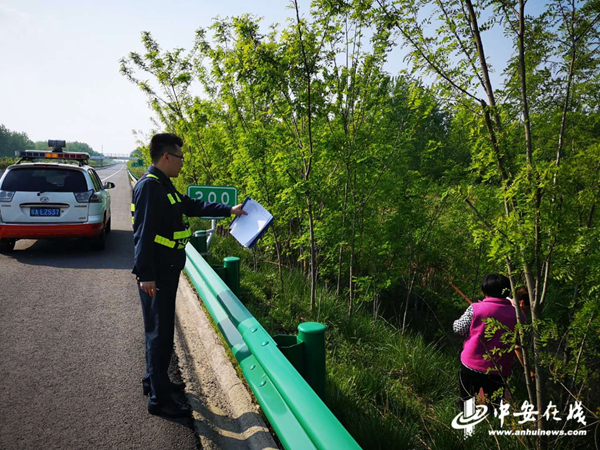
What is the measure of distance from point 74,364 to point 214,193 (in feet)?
8.43

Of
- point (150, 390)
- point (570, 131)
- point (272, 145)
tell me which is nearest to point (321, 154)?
point (272, 145)

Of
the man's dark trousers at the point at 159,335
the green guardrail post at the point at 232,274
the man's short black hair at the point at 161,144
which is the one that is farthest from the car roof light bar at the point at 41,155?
the man's dark trousers at the point at 159,335

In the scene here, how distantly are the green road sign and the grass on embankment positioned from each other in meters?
1.48

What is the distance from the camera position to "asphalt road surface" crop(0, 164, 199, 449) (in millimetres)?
2553

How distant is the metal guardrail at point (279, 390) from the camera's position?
5.15 feet

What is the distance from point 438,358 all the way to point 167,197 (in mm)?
3799

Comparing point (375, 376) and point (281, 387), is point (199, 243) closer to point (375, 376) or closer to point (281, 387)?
point (375, 376)

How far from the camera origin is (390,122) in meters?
5.63

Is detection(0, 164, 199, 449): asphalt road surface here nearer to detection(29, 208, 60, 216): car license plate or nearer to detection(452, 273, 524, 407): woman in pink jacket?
detection(29, 208, 60, 216): car license plate

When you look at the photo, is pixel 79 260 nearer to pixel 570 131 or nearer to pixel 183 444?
pixel 183 444

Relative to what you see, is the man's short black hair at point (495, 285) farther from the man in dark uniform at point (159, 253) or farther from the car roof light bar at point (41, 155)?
the car roof light bar at point (41, 155)

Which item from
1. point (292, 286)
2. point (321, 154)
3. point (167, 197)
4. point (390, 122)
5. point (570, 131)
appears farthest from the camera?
point (292, 286)

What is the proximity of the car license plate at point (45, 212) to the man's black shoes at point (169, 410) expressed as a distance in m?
5.99

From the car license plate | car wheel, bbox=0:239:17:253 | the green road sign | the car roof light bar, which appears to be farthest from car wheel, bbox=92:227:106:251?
the green road sign
